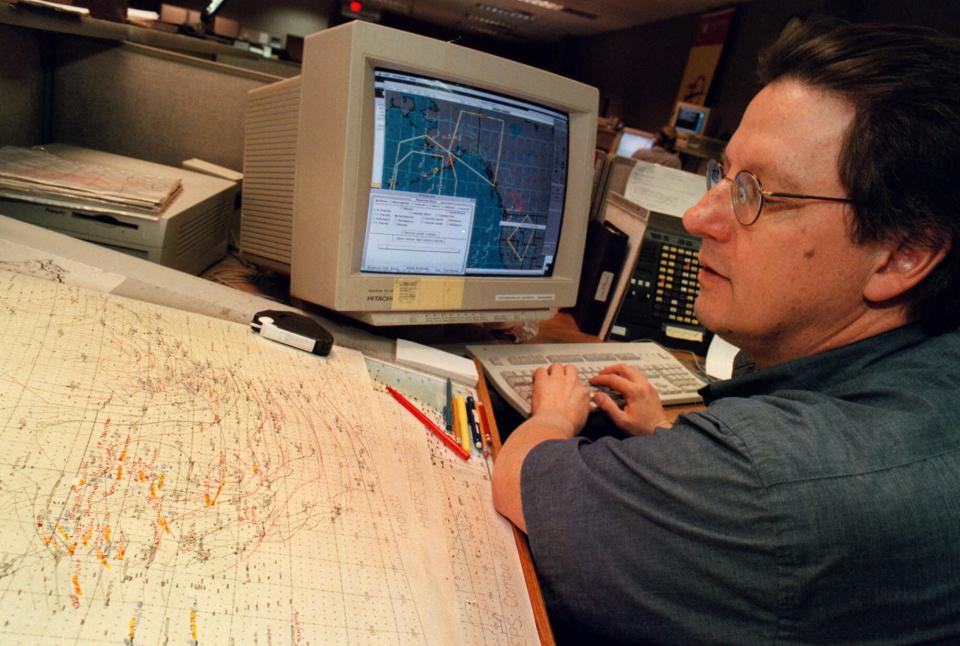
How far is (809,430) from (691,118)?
20.3 feet

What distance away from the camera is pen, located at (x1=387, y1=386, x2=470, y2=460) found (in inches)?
28.5

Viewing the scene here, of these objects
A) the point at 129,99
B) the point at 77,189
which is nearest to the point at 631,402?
the point at 77,189

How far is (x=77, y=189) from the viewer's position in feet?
3.11

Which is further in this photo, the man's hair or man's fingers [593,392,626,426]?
man's fingers [593,392,626,426]

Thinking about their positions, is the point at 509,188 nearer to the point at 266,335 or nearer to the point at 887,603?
the point at 266,335

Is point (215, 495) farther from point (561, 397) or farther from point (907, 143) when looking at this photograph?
point (907, 143)

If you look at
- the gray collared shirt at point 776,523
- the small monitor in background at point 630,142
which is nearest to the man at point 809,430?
the gray collared shirt at point 776,523

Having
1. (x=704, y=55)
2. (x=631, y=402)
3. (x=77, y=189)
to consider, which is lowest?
(x=631, y=402)

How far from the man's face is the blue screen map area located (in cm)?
35

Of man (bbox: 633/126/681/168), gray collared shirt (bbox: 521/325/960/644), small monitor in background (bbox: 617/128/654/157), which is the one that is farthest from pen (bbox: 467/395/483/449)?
small monitor in background (bbox: 617/128/654/157)

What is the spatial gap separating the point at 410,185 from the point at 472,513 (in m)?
0.53

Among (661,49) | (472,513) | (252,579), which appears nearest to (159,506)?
(252,579)

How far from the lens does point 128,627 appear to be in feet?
1.22

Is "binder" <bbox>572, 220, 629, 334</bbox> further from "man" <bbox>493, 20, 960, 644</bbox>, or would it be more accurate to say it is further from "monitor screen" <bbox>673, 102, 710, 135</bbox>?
"monitor screen" <bbox>673, 102, 710, 135</bbox>
